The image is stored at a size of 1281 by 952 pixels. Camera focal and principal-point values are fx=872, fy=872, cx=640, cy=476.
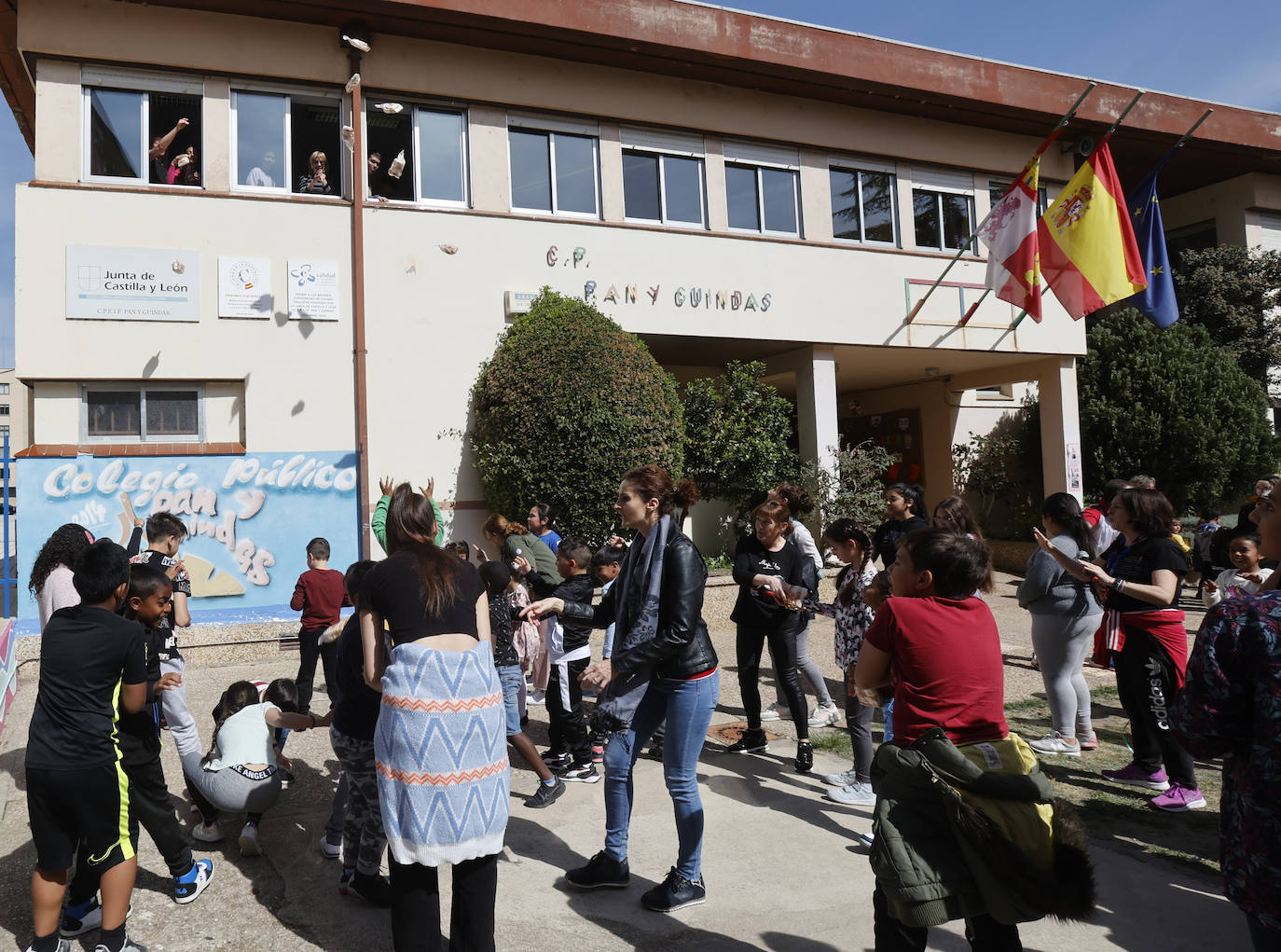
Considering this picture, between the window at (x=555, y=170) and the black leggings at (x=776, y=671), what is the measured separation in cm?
851

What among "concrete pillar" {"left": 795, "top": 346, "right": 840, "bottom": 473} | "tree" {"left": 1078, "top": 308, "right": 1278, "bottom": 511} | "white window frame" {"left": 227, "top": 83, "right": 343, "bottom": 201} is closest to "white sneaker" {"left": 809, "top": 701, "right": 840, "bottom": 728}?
"concrete pillar" {"left": 795, "top": 346, "right": 840, "bottom": 473}

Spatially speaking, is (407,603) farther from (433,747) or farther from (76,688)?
(76,688)

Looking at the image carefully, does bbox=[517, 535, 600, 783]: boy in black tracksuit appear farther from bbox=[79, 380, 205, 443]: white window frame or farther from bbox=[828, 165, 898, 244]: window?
bbox=[828, 165, 898, 244]: window

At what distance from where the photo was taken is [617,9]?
12211mm

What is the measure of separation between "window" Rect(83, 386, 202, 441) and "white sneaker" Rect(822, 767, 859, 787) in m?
8.96

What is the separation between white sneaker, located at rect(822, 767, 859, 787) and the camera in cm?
527

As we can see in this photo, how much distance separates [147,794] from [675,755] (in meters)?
2.23

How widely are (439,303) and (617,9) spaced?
4.85 meters

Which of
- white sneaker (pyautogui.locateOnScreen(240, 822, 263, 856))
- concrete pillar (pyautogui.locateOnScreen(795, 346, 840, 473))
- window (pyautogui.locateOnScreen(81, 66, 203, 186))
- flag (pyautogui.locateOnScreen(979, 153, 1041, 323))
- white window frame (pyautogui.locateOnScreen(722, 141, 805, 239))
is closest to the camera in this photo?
white sneaker (pyautogui.locateOnScreen(240, 822, 263, 856))

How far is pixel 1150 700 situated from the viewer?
202 inches

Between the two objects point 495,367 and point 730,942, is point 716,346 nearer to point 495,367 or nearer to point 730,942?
point 495,367

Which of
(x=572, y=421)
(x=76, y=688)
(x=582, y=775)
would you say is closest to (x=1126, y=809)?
(x=582, y=775)

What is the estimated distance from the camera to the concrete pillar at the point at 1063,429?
52.9 feet

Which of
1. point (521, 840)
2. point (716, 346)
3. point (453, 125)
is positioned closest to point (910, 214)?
point (716, 346)
